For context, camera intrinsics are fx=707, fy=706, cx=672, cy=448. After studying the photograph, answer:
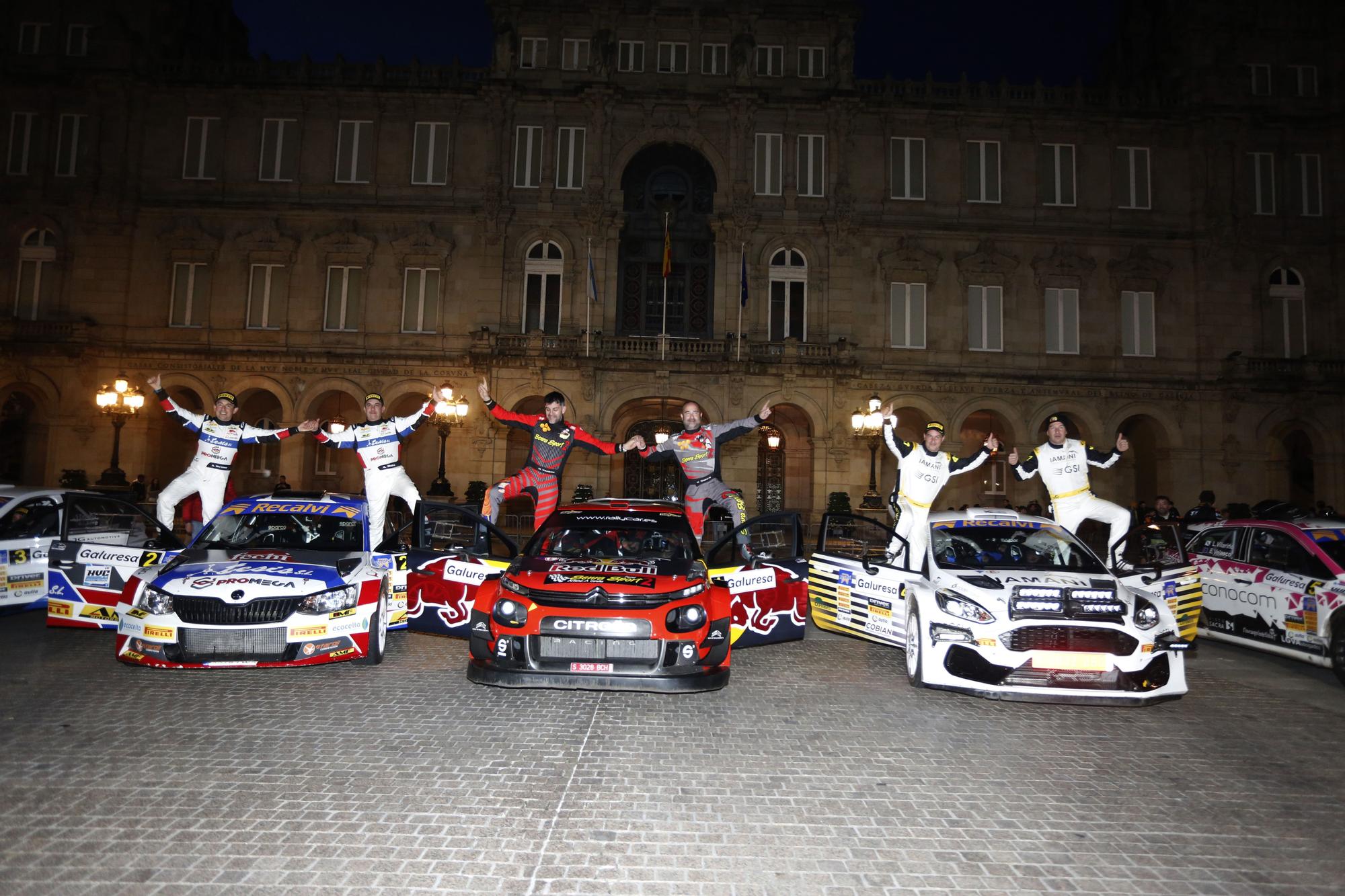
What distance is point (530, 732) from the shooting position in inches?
201

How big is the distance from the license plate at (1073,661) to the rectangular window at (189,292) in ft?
92.9

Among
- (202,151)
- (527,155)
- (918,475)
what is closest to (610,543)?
(918,475)

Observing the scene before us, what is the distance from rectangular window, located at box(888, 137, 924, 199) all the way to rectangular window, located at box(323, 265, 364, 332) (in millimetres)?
19491

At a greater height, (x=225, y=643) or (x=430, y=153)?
(x=430, y=153)

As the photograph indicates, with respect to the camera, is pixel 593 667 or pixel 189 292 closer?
pixel 593 667

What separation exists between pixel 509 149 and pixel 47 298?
55.7ft

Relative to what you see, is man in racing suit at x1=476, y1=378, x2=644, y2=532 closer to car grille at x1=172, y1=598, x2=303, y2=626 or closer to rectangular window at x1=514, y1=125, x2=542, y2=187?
car grille at x1=172, y1=598, x2=303, y2=626

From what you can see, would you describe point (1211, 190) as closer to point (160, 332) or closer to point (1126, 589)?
point (1126, 589)

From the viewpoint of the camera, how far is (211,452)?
9.36 m

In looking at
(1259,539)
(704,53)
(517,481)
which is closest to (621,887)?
(517,481)

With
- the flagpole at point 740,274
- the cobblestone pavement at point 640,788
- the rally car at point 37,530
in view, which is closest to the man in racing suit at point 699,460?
the cobblestone pavement at point 640,788

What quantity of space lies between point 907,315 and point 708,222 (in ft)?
26.0

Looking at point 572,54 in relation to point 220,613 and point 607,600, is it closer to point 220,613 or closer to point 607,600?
point 220,613

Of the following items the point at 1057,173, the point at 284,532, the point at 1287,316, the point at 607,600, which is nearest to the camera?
the point at 607,600
